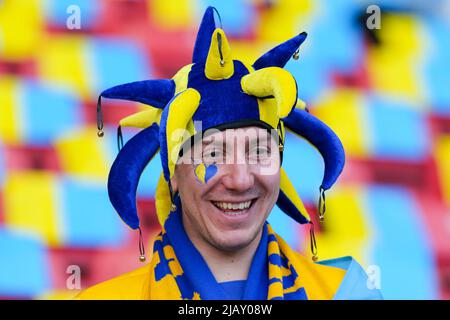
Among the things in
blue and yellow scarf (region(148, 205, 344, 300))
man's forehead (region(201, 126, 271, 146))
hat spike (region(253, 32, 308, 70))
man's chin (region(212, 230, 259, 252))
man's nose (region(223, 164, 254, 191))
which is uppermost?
hat spike (region(253, 32, 308, 70))

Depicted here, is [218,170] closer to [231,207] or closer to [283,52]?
[231,207]

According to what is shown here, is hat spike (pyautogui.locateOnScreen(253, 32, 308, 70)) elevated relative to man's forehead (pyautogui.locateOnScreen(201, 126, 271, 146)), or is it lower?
elevated

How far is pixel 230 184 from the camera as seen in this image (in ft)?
7.18

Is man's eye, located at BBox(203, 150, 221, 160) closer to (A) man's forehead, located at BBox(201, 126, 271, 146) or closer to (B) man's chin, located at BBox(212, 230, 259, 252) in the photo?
(A) man's forehead, located at BBox(201, 126, 271, 146)

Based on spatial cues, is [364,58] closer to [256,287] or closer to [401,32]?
[401,32]

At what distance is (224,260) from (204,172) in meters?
0.26

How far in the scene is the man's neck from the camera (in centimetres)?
230

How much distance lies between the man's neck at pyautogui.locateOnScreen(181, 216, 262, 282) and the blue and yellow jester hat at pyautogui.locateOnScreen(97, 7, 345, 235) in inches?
7.3

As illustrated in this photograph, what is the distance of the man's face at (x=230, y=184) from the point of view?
7.22 ft

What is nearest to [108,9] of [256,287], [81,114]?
[81,114]

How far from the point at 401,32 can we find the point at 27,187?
1578 mm

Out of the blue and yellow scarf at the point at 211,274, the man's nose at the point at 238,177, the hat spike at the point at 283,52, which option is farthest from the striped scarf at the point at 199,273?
the hat spike at the point at 283,52

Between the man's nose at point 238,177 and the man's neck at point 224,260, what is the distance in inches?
7.8

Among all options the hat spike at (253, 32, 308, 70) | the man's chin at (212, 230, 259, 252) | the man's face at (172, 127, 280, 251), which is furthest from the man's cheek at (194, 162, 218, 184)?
the hat spike at (253, 32, 308, 70)
